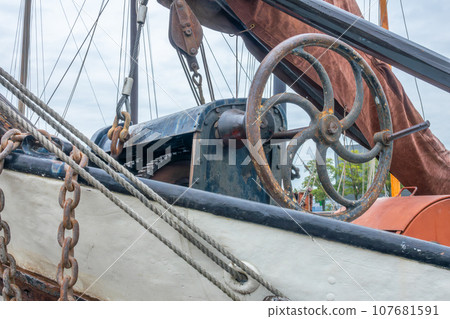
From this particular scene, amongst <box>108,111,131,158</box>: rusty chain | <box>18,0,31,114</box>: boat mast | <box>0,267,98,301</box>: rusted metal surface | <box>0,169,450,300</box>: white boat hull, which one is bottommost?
<box>0,267,98,301</box>: rusted metal surface

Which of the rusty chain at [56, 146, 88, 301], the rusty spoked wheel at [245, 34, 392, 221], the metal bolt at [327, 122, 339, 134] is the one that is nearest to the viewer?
the rusty chain at [56, 146, 88, 301]

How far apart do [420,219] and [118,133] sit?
1596 millimetres

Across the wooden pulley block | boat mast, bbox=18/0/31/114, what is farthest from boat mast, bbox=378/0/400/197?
boat mast, bbox=18/0/31/114

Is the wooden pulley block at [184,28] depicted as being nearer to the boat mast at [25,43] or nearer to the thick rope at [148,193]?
the thick rope at [148,193]

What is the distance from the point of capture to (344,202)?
1.85 meters

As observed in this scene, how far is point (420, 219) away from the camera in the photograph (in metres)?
2.21

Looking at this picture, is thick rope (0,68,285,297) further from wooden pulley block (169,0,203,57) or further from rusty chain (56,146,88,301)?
wooden pulley block (169,0,203,57)

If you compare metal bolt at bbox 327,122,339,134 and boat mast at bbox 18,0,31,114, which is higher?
boat mast at bbox 18,0,31,114

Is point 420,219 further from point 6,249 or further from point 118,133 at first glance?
point 6,249

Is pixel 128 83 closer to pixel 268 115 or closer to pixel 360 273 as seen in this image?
pixel 268 115

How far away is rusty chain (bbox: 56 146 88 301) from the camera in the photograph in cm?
115

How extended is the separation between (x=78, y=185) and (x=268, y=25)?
1.59 meters

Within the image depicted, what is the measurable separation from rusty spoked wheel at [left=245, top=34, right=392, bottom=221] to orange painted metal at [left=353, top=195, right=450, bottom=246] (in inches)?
16.6
